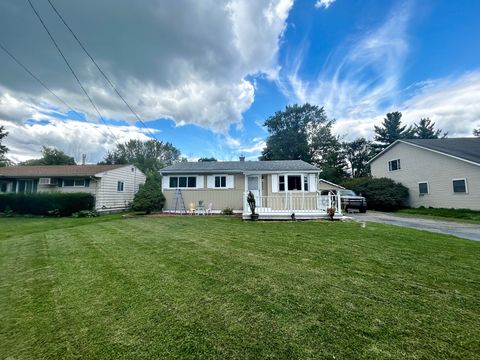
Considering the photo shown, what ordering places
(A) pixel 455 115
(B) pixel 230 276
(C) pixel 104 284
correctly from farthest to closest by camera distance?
(A) pixel 455 115 → (B) pixel 230 276 → (C) pixel 104 284

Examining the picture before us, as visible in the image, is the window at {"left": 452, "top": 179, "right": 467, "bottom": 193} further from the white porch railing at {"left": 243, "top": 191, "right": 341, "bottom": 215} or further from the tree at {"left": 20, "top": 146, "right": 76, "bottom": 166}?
the tree at {"left": 20, "top": 146, "right": 76, "bottom": 166}

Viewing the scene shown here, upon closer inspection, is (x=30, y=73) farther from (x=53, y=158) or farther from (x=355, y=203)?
(x=53, y=158)

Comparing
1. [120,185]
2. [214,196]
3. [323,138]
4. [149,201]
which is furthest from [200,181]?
[323,138]

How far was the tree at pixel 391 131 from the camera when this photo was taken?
33.9 metres

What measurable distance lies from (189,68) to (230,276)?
12.4 metres

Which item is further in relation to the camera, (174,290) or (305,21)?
(305,21)

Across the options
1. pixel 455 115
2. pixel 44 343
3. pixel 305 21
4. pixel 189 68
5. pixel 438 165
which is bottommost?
pixel 44 343

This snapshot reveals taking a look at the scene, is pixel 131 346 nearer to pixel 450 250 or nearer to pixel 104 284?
pixel 104 284

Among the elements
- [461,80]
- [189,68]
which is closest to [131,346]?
[189,68]

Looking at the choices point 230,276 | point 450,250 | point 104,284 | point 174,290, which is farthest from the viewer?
point 450,250

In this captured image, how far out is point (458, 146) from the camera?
53.0 feet

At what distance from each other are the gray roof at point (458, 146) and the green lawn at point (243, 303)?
13.8 m

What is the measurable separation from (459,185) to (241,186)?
1509cm

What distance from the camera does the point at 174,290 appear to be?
284cm
